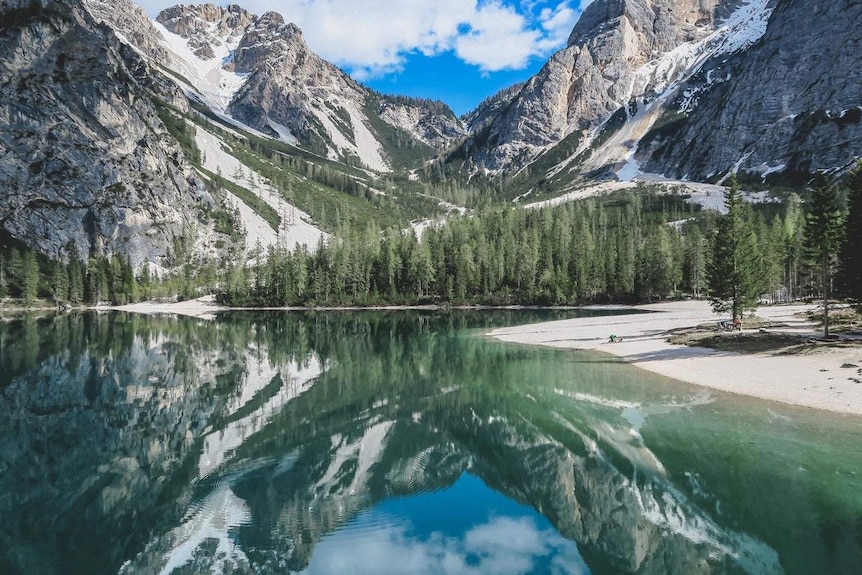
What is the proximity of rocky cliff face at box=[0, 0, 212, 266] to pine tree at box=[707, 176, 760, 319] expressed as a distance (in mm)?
176965

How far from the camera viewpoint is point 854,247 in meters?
39.7

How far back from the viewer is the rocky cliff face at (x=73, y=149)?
15475 centimetres

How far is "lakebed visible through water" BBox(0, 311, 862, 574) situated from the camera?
13.9 metres

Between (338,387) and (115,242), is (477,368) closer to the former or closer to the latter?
(338,387)

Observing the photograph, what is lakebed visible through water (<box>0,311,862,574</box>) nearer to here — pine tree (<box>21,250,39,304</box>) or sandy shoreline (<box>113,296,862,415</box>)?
sandy shoreline (<box>113,296,862,415</box>)

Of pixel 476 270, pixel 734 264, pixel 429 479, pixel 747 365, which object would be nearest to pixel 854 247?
pixel 734 264

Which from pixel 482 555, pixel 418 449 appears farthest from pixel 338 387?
pixel 482 555

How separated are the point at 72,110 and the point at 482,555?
668ft

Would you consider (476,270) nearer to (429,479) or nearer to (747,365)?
(747,365)

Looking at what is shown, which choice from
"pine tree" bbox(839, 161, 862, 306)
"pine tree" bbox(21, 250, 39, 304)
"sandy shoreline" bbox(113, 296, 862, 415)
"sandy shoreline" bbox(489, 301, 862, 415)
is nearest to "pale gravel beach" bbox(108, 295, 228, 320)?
"pine tree" bbox(21, 250, 39, 304)

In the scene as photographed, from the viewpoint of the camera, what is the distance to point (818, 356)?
31.9 m

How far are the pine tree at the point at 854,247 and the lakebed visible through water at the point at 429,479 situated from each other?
19.5 meters

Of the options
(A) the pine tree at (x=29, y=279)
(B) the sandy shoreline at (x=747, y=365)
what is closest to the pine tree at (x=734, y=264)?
(B) the sandy shoreline at (x=747, y=365)

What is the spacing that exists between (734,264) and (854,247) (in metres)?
12.7
